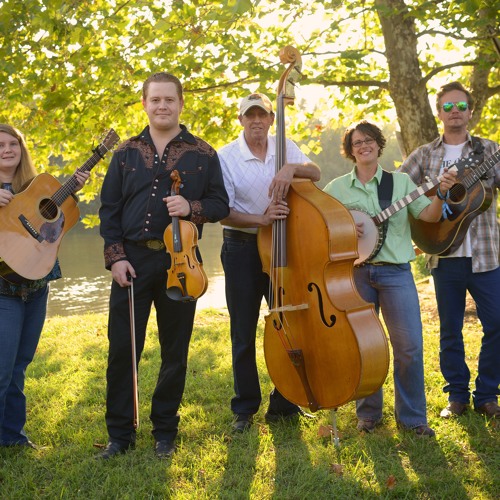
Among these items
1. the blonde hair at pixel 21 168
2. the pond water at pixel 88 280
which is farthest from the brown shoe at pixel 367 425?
the pond water at pixel 88 280

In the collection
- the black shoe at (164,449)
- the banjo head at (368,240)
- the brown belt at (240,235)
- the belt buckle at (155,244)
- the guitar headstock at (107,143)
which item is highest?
the guitar headstock at (107,143)

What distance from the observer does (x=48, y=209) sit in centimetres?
364

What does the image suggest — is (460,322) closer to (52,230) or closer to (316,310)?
(316,310)

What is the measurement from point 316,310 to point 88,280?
13.5 metres

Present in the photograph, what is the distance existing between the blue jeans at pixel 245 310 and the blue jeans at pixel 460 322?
1138 mm

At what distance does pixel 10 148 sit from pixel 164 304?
1.25 m

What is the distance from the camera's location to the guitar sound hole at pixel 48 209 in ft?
11.8

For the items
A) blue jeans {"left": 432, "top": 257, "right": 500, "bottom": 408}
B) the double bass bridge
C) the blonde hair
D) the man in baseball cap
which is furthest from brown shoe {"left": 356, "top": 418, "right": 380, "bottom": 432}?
the blonde hair

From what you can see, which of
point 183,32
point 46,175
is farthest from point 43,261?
point 183,32

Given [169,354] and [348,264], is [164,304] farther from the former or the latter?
[348,264]

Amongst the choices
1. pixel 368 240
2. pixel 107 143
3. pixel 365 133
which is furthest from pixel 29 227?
pixel 365 133

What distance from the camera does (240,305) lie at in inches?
162

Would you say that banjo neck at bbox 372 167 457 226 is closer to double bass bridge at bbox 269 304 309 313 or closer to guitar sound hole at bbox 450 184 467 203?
guitar sound hole at bbox 450 184 467 203

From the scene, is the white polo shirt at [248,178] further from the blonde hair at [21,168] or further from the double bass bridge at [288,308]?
the blonde hair at [21,168]
